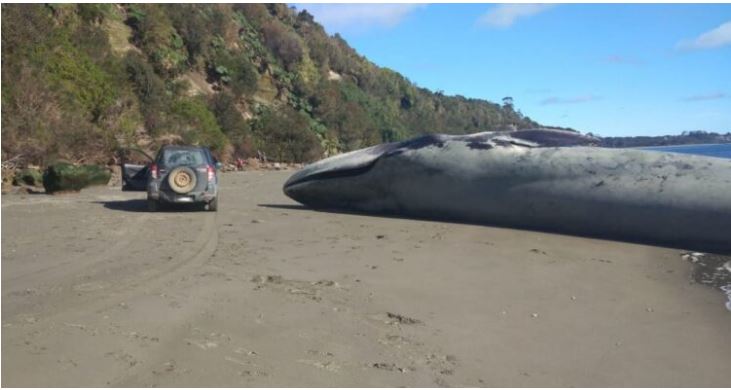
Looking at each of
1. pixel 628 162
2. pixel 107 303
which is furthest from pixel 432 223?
A: pixel 107 303

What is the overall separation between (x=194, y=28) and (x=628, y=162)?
30.9 metres

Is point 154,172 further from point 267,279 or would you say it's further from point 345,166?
point 267,279

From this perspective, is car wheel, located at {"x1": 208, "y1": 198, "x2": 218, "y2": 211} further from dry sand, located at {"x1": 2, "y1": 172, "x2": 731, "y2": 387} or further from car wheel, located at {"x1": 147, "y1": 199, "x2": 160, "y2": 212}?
dry sand, located at {"x1": 2, "y1": 172, "x2": 731, "y2": 387}

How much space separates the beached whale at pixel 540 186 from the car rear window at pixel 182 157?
1928mm

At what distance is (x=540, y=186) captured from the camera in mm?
8875

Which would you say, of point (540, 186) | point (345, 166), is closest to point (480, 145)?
point (540, 186)

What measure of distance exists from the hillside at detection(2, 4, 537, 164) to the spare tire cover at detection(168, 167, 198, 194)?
714cm

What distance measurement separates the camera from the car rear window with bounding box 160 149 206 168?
11414mm

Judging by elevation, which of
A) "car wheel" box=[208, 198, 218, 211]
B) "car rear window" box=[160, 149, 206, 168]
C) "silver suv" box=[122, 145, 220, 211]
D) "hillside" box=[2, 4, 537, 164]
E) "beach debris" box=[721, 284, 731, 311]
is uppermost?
"hillside" box=[2, 4, 537, 164]

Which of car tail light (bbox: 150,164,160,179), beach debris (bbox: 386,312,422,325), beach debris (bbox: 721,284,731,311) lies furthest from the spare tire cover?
beach debris (bbox: 721,284,731,311)

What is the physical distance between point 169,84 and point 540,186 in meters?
26.4

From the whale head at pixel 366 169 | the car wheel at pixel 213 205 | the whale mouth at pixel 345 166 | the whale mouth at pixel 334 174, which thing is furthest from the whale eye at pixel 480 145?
the car wheel at pixel 213 205

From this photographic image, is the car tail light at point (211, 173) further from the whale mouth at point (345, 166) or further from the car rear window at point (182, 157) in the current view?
the whale mouth at point (345, 166)

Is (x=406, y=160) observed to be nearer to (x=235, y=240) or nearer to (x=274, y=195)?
(x=235, y=240)
